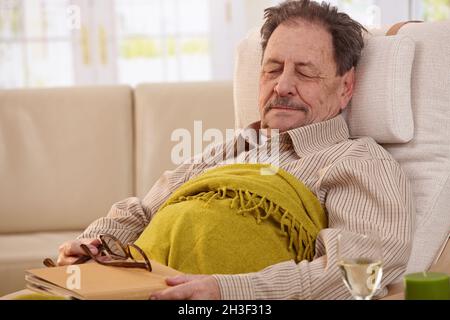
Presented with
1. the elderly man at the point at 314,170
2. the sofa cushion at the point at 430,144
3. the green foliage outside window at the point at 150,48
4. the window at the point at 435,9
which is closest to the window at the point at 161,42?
the green foliage outside window at the point at 150,48

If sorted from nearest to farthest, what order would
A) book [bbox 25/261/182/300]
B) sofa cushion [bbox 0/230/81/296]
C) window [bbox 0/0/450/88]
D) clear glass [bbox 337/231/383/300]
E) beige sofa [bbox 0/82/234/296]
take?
clear glass [bbox 337/231/383/300] → book [bbox 25/261/182/300] → sofa cushion [bbox 0/230/81/296] → beige sofa [bbox 0/82/234/296] → window [bbox 0/0/450/88]

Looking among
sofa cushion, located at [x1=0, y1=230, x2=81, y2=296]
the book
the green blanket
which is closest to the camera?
the book

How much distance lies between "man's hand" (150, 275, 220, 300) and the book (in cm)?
2

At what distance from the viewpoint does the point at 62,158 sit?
2.89 meters

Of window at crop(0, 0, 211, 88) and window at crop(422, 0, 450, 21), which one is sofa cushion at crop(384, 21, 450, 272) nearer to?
window at crop(422, 0, 450, 21)

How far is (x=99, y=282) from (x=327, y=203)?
54 centimetres

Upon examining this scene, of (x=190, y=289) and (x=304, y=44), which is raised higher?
(x=304, y=44)

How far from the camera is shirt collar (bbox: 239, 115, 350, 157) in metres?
1.83

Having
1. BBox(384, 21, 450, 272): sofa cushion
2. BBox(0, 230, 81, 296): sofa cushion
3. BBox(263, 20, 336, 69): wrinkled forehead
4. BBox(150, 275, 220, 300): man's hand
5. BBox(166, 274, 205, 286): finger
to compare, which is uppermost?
BBox(263, 20, 336, 69): wrinkled forehead

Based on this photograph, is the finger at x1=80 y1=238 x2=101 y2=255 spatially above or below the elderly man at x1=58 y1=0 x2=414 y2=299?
below

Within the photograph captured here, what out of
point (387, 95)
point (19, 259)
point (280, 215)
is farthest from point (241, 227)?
point (19, 259)

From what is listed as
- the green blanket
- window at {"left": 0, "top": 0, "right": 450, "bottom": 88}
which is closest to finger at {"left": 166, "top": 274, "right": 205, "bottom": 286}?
the green blanket

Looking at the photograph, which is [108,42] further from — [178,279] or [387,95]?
[178,279]
